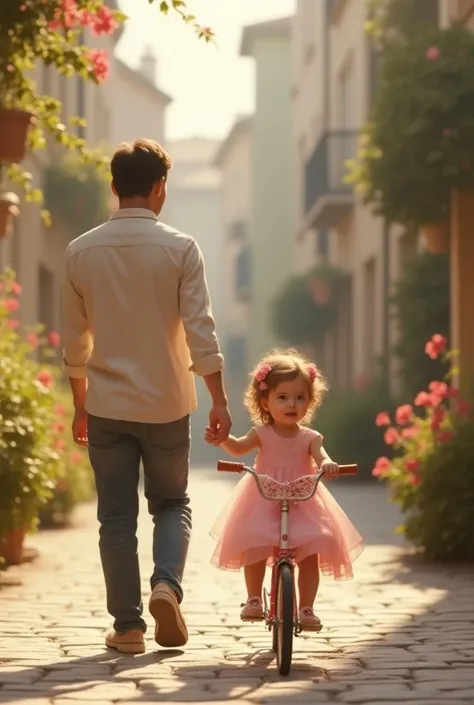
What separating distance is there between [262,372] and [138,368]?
0.48 m

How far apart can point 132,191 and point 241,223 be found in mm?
39921

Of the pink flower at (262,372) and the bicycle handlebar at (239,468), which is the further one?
the pink flower at (262,372)

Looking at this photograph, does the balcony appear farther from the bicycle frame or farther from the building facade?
the bicycle frame

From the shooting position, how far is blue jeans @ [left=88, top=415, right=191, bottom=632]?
5965 mm

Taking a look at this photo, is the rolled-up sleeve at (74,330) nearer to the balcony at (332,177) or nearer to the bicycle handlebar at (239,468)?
the bicycle handlebar at (239,468)

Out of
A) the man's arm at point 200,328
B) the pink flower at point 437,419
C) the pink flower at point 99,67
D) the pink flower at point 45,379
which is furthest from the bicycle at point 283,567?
the pink flower at point 45,379

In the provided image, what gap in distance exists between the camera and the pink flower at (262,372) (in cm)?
584

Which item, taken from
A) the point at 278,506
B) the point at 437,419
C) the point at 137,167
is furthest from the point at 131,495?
the point at 437,419

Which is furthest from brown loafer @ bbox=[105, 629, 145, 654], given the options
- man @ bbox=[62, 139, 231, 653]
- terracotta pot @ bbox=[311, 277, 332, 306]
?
terracotta pot @ bbox=[311, 277, 332, 306]

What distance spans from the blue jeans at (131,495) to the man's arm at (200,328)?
0.89 feet

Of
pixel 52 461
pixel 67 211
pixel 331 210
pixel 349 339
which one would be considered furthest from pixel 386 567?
pixel 349 339

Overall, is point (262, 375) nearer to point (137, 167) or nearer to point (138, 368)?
point (138, 368)

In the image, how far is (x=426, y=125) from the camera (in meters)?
12.0

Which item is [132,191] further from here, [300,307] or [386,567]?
[300,307]
